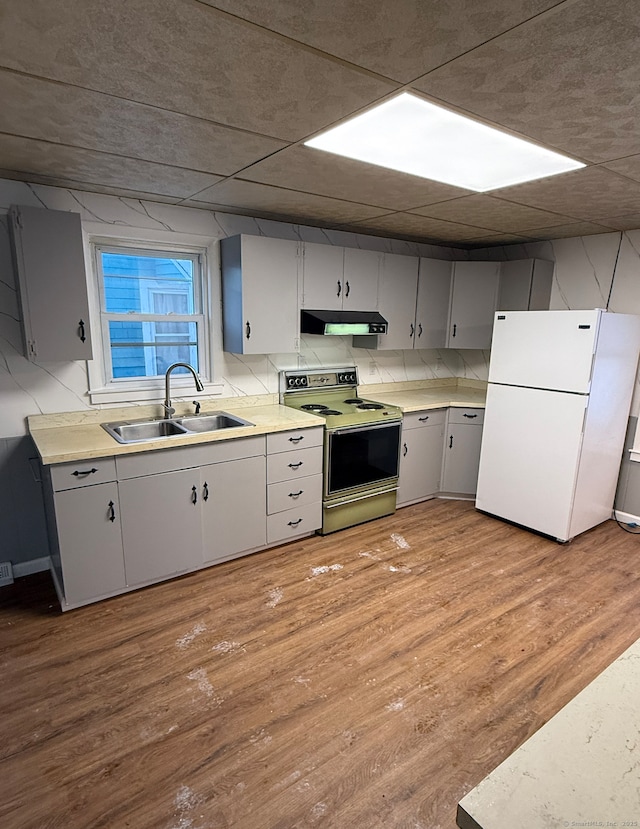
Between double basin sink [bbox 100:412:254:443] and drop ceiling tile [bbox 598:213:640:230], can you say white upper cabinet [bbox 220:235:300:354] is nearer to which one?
double basin sink [bbox 100:412:254:443]

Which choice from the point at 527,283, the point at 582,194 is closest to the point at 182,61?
the point at 582,194

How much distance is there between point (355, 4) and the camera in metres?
1.07

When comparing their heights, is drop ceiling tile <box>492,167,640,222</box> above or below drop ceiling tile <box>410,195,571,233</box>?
below

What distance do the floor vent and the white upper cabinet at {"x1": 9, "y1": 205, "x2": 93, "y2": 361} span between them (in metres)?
1.31

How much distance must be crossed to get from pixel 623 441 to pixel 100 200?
4191mm

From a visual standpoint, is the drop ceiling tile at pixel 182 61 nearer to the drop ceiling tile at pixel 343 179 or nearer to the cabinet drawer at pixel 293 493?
the drop ceiling tile at pixel 343 179

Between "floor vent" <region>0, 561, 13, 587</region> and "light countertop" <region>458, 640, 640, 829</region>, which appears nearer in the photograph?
"light countertop" <region>458, 640, 640, 829</region>

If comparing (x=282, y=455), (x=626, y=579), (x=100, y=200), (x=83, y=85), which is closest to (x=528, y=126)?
(x=83, y=85)

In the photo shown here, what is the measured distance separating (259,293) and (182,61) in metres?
1.95

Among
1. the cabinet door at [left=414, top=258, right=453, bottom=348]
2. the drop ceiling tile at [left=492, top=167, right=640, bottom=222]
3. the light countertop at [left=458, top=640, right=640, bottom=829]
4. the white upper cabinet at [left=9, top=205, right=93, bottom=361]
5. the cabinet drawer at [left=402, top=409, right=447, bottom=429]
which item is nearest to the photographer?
the light countertop at [left=458, top=640, right=640, bottom=829]

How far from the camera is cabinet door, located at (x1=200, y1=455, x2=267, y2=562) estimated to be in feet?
9.46

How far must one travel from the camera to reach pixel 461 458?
4148mm

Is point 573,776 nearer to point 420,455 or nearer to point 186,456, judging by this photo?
point 186,456

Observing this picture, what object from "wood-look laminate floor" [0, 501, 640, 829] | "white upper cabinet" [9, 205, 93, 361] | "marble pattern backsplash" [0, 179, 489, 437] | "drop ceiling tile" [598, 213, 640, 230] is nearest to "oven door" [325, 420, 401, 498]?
"wood-look laminate floor" [0, 501, 640, 829]
